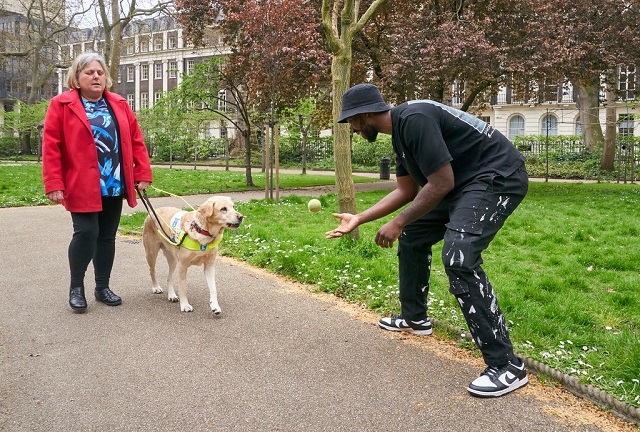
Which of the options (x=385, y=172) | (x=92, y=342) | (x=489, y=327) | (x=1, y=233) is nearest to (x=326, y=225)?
(x=1, y=233)

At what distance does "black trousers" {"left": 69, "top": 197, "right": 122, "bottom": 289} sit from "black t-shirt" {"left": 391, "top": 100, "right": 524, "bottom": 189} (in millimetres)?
2967

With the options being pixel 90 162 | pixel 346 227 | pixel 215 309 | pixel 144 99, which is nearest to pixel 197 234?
pixel 215 309

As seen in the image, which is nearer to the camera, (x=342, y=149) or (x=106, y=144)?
(x=106, y=144)

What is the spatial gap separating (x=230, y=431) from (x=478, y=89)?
17730 millimetres

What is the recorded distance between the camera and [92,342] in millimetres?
4738

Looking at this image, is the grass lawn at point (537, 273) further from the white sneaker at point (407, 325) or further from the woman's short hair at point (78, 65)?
the woman's short hair at point (78, 65)


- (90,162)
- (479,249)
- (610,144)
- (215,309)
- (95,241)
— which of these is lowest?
(215,309)

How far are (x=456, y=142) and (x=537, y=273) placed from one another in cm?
379

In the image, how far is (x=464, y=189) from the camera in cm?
392

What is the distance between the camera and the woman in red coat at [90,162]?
17.3 feet

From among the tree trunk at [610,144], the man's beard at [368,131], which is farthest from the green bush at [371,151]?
the man's beard at [368,131]

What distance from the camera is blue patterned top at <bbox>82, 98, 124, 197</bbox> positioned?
545 centimetres

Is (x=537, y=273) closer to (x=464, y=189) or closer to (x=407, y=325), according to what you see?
(x=407, y=325)

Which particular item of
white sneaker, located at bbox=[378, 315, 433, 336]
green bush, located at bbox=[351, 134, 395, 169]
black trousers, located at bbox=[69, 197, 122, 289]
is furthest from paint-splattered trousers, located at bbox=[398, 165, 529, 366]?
green bush, located at bbox=[351, 134, 395, 169]
